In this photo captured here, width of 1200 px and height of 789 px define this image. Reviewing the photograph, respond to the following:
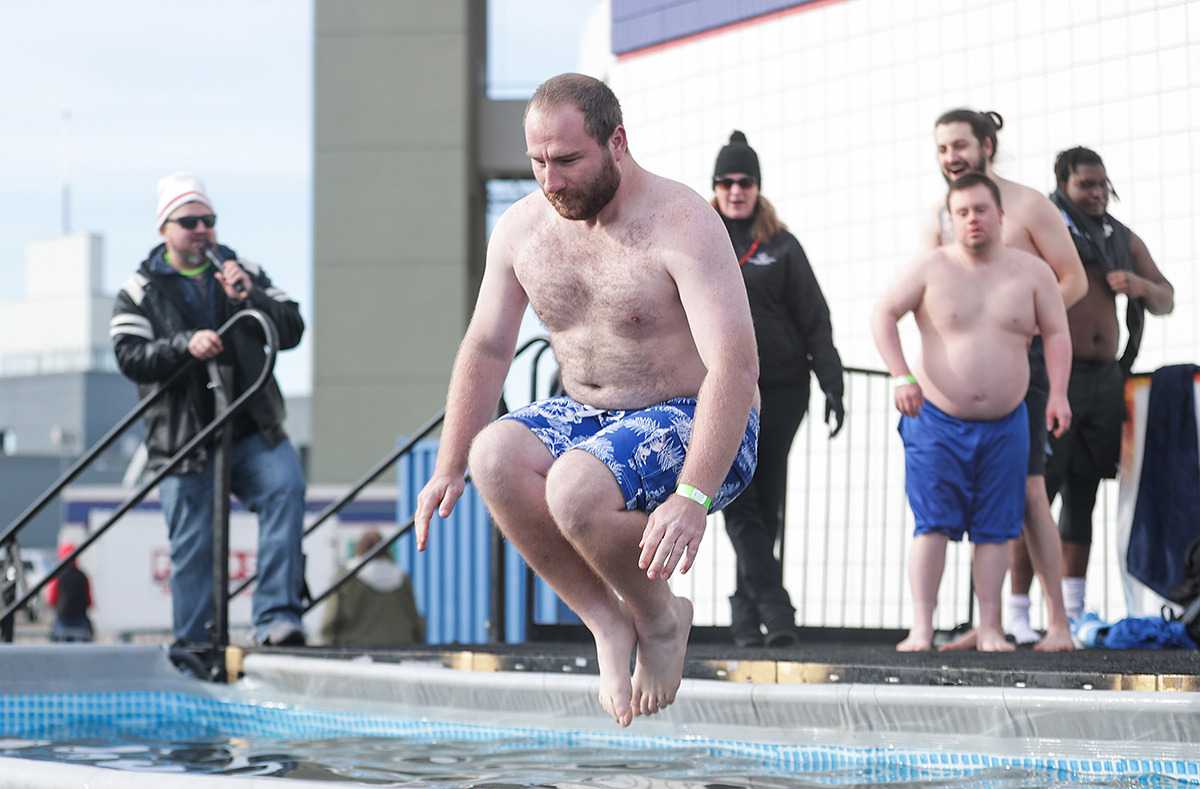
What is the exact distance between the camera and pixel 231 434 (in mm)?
5156

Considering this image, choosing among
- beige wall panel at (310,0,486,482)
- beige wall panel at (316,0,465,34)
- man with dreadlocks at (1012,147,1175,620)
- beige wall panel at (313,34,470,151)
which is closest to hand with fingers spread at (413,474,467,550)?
man with dreadlocks at (1012,147,1175,620)

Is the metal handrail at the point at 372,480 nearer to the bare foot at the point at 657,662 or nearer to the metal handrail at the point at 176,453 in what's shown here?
the metal handrail at the point at 176,453

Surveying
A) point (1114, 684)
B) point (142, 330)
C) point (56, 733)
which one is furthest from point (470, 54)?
point (1114, 684)

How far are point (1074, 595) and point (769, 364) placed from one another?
1761mm

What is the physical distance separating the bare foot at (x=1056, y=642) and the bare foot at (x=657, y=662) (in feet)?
6.63

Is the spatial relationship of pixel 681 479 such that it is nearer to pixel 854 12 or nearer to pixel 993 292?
pixel 993 292

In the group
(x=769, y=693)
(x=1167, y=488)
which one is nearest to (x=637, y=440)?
(x=769, y=693)

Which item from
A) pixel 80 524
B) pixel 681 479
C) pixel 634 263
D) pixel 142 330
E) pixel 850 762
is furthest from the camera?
pixel 80 524

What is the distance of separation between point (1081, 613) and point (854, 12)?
21.7 feet

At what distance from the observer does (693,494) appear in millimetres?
2615

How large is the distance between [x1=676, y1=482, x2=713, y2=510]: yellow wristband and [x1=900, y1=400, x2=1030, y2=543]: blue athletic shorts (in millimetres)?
2182

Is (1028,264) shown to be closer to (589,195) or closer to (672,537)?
(589,195)

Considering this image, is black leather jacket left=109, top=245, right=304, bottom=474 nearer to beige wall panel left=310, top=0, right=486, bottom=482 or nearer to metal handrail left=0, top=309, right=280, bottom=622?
metal handrail left=0, top=309, right=280, bottom=622

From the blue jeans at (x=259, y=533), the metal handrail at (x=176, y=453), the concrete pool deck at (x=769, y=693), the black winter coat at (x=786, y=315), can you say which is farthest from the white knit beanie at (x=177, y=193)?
the black winter coat at (x=786, y=315)
